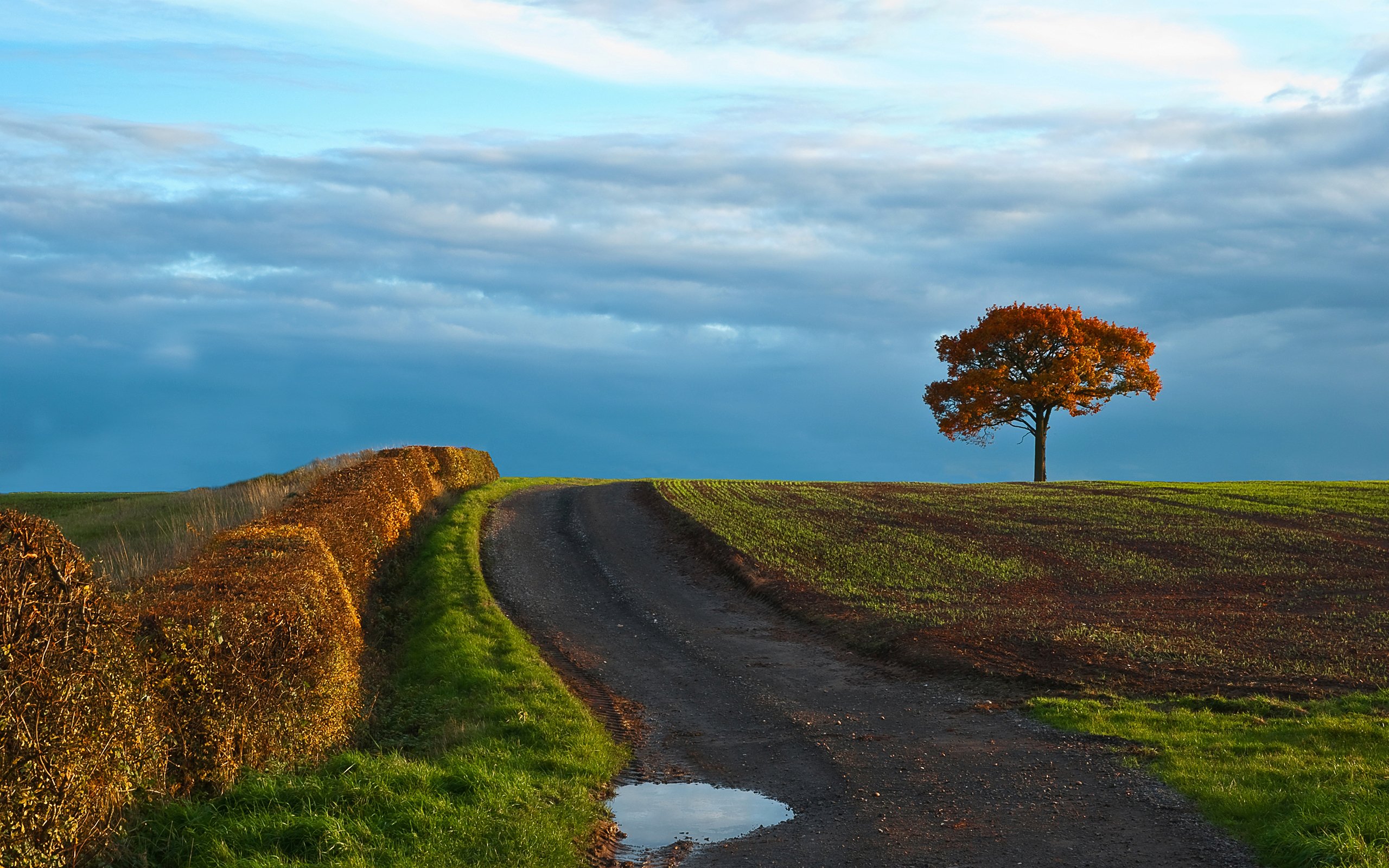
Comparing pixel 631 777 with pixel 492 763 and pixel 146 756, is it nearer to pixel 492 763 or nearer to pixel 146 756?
pixel 492 763

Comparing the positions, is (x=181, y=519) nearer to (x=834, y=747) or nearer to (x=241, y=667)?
(x=241, y=667)

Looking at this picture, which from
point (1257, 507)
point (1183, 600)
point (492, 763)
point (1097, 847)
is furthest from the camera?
point (1257, 507)

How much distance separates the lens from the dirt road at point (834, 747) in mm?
8586

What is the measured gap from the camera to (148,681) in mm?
8023

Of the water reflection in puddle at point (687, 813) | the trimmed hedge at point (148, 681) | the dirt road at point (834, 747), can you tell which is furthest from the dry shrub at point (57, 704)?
the dirt road at point (834, 747)

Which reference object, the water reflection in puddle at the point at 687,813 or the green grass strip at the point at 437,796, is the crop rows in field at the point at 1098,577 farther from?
the green grass strip at the point at 437,796

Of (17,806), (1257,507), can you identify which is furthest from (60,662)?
(1257,507)

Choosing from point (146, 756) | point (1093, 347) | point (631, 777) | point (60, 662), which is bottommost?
point (631, 777)

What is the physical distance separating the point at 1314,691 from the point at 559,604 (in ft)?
44.9

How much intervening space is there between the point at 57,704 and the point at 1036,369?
5464cm

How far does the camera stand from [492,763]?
10.4 meters

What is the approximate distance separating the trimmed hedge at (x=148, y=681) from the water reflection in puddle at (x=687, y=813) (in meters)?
3.33

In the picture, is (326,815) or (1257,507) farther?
(1257,507)

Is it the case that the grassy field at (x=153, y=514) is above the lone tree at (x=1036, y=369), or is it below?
below
